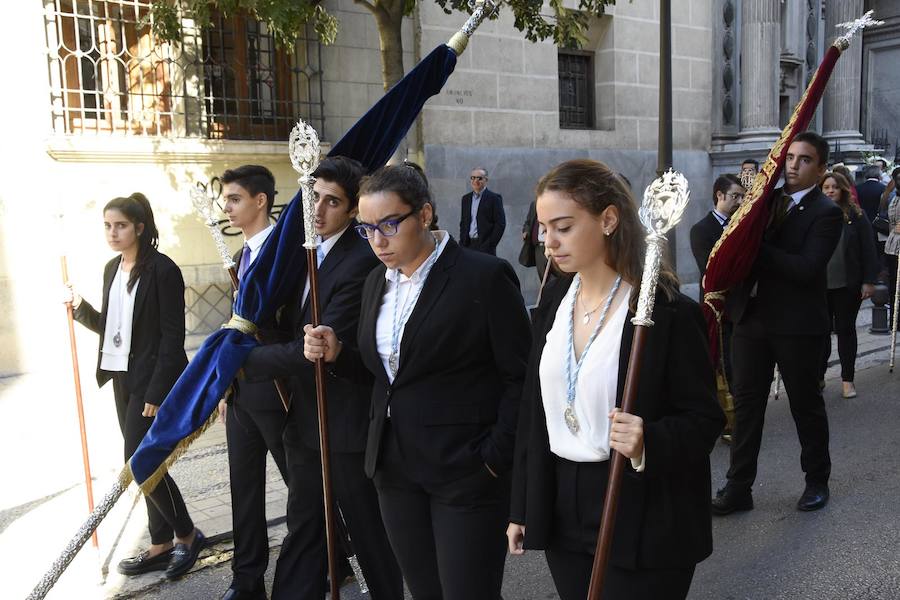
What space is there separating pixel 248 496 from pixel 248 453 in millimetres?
198

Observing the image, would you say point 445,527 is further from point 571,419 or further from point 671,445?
point 671,445

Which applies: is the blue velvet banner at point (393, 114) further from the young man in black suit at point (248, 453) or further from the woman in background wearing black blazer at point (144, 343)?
the woman in background wearing black blazer at point (144, 343)

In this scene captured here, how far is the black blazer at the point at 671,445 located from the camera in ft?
7.71

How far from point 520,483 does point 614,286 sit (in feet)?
2.15

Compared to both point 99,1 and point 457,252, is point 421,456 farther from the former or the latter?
point 99,1

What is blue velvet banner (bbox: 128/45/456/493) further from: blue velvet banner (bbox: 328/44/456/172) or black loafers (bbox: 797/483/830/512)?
black loafers (bbox: 797/483/830/512)

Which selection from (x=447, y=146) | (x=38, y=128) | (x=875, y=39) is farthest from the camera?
(x=875, y=39)

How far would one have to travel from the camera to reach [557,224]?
96.7 inches

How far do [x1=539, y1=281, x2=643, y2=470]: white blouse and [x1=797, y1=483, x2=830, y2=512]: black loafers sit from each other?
3.29 meters

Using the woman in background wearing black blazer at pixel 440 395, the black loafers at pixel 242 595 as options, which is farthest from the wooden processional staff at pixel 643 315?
the black loafers at pixel 242 595

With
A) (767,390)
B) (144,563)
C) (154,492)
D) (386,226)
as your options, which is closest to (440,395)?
(386,226)

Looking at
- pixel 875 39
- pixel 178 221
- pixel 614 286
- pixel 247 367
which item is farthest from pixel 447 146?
pixel 875 39

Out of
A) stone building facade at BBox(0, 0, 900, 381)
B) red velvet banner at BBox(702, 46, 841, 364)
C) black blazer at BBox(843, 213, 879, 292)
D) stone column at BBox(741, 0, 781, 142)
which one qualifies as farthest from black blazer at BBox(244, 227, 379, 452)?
stone column at BBox(741, 0, 781, 142)

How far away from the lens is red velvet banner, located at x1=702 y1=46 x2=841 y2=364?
15.4ft
